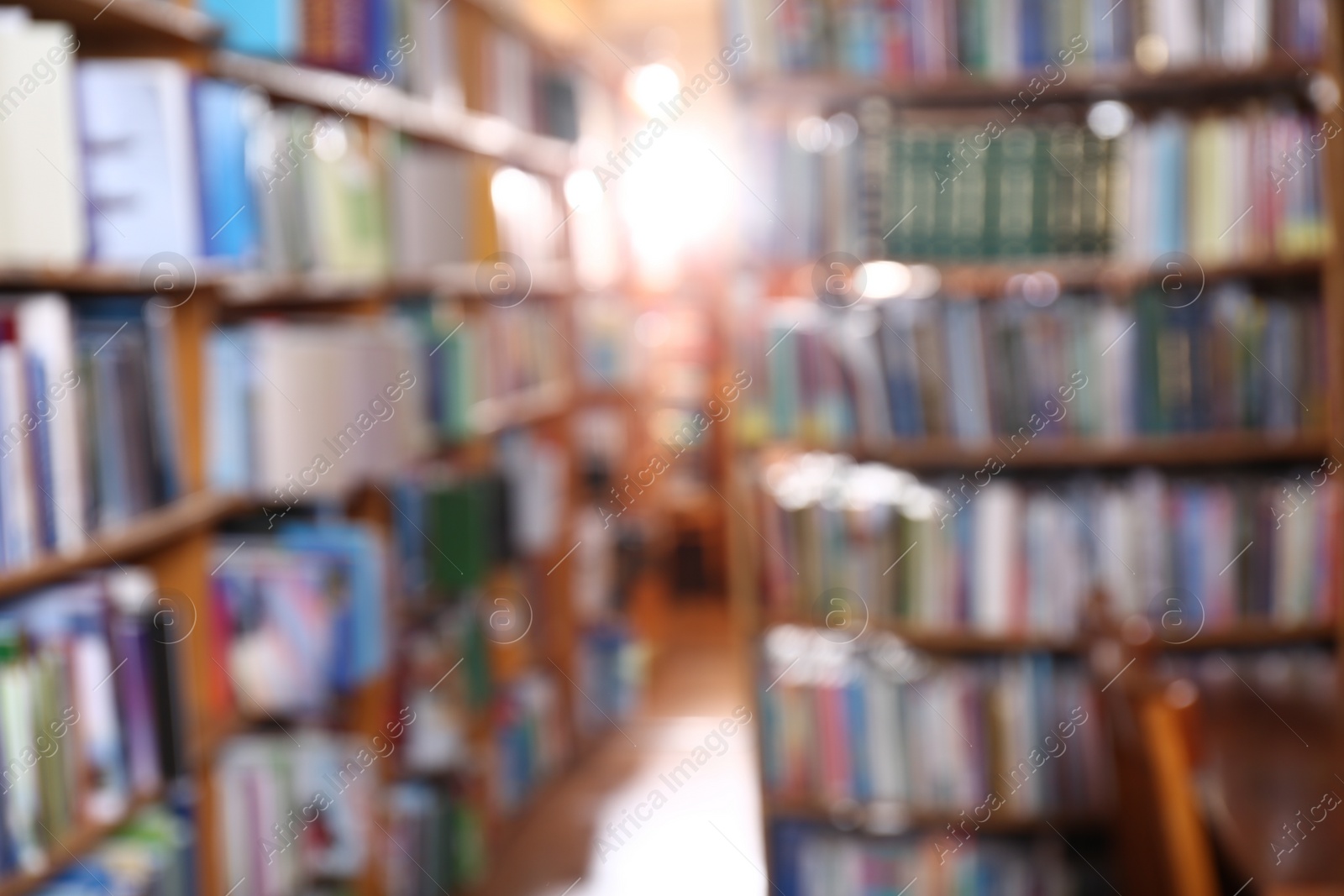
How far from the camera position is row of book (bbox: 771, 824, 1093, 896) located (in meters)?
2.73

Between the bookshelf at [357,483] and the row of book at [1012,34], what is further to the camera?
the row of book at [1012,34]

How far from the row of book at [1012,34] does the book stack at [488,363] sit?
1.13m

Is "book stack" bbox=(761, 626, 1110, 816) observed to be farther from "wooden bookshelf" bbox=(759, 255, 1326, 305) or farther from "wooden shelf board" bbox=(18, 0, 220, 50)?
"wooden shelf board" bbox=(18, 0, 220, 50)

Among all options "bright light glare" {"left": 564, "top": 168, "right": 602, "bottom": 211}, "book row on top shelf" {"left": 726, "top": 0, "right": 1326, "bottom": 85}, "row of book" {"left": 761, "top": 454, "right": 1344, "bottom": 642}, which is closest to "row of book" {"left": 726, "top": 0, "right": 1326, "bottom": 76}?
"book row on top shelf" {"left": 726, "top": 0, "right": 1326, "bottom": 85}

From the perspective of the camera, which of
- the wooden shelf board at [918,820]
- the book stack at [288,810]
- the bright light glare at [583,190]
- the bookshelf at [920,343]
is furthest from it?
the bright light glare at [583,190]

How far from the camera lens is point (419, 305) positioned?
11.1 ft

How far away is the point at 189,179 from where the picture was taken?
2023 millimetres

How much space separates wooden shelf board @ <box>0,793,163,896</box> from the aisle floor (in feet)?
4.33

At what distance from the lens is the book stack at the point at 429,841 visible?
308 cm

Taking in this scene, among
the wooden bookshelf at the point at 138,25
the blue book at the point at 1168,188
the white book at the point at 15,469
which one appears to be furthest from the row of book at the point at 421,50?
the blue book at the point at 1168,188

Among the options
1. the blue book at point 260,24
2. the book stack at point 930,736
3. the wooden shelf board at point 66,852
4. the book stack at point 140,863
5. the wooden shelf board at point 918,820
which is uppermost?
the blue book at point 260,24

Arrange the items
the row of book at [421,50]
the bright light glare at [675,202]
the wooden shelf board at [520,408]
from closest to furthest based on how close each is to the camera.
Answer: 1. the row of book at [421,50]
2. the wooden shelf board at [520,408]
3. the bright light glare at [675,202]

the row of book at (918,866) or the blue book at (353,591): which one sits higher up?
the blue book at (353,591)

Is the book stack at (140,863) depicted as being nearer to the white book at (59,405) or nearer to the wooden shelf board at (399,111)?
the white book at (59,405)
